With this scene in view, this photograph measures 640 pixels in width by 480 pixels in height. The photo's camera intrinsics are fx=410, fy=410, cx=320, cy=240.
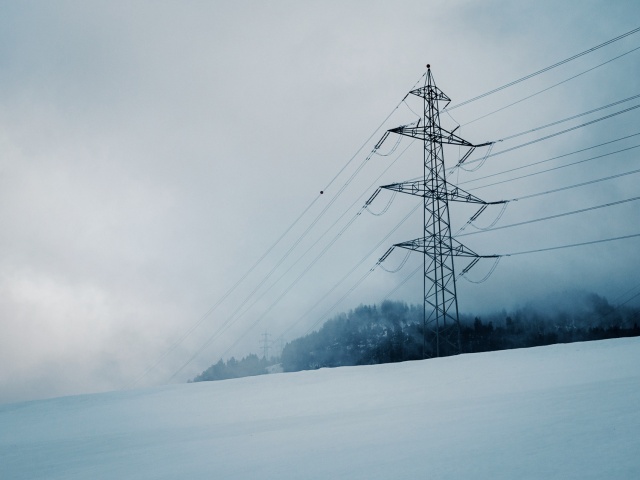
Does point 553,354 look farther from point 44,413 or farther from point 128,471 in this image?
point 44,413

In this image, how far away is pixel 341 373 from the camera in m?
13.3

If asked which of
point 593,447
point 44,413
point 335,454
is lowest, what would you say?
point 44,413

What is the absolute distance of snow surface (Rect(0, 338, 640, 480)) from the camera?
428 centimetres

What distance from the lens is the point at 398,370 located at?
1238cm

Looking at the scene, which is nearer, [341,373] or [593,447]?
[593,447]

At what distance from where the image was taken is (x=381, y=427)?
6.22 meters

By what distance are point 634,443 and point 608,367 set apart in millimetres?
5263

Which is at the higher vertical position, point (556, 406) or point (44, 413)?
point (556, 406)

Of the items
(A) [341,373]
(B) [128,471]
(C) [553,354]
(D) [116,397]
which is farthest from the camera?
(D) [116,397]

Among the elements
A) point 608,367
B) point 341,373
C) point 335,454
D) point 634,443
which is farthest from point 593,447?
point 341,373

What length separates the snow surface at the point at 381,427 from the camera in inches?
168

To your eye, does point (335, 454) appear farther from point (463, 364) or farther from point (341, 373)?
point (341, 373)

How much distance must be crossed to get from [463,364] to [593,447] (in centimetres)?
749

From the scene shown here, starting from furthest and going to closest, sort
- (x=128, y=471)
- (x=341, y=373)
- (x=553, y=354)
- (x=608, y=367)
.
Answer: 1. (x=341, y=373)
2. (x=553, y=354)
3. (x=608, y=367)
4. (x=128, y=471)
